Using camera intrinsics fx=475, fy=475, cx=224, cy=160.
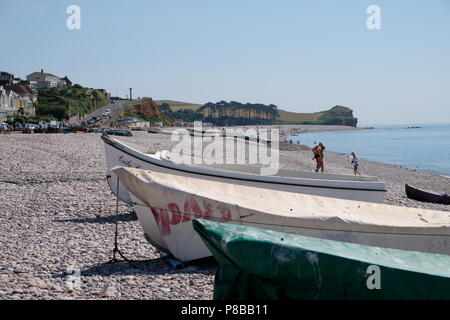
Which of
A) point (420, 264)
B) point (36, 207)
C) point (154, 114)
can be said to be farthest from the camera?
point (154, 114)

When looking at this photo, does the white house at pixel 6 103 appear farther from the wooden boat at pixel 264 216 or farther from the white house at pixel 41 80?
the wooden boat at pixel 264 216

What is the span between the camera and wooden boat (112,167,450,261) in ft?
27.3

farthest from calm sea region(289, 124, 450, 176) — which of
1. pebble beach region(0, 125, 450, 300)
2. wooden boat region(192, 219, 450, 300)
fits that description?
wooden boat region(192, 219, 450, 300)

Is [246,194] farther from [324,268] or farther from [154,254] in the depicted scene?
[324,268]

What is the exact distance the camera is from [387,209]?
970cm

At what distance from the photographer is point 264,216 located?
841 cm

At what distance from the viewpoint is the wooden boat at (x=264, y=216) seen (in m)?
8.31

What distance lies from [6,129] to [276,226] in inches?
2050

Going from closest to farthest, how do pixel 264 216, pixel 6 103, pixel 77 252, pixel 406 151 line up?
pixel 264 216 < pixel 77 252 < pixel 406 151 < pixel 6 103

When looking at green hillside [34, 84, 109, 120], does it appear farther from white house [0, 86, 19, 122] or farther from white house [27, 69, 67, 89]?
white house [27, 69, 67, 89]

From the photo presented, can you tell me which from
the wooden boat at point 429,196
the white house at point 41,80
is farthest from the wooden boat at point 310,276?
the white house at point 41,80

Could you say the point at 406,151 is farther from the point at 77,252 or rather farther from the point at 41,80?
the point at 41,80

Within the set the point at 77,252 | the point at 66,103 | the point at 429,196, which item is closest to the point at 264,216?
the point at 77,252
